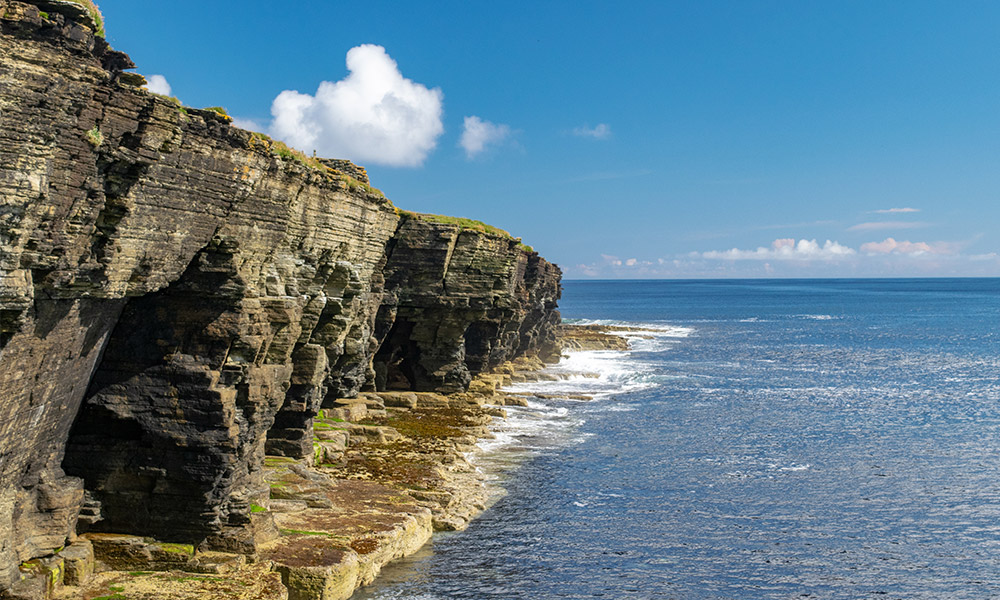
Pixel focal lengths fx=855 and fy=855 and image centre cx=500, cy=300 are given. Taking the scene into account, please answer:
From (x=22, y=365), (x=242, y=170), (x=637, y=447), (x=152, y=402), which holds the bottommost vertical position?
(x=637, y=447)

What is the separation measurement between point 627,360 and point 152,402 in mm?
84855

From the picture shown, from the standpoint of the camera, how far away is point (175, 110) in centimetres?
2128

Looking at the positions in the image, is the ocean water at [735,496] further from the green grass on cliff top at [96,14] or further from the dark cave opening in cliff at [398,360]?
the green grass on cliff top at [96,14]

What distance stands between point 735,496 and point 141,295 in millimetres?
30756

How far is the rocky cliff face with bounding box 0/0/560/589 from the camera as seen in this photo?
17875 millimetres

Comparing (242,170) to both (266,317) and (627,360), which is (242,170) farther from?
(627,360)

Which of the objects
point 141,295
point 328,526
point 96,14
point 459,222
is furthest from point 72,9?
point 459,222

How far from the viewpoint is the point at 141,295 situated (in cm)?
2336

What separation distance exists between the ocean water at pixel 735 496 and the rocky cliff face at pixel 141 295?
7.95 meters

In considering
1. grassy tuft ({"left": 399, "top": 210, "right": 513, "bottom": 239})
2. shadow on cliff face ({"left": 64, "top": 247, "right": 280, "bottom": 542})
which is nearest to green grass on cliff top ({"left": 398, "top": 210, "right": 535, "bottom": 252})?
grassy tuft ({"left": 399, "top": 210, "right": 513, "bottom": 239})

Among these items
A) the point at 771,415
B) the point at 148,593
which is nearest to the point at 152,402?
the point at 148,593

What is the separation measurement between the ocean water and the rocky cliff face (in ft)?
26.1

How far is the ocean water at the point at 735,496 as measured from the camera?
31328 mm

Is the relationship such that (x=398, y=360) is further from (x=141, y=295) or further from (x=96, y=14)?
(x=96, y=14)
